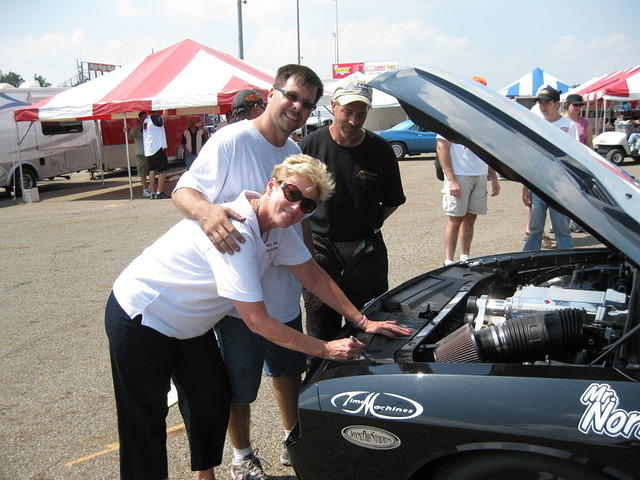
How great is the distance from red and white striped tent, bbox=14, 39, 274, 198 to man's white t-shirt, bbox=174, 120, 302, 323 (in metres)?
8.68

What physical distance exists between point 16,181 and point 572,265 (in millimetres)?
13046

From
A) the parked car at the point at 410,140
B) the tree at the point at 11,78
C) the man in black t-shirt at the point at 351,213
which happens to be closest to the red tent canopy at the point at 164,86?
the parked car at the point at 410,140

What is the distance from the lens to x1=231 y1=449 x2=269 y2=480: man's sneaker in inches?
97.4

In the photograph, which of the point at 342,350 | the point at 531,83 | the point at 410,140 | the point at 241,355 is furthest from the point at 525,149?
the point at 531,83

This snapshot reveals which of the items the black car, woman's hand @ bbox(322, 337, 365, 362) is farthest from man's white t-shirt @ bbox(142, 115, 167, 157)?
woman's hand @ bbox(322, 337, 365, 362)

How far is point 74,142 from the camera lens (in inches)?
567

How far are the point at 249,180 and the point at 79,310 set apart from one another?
328cm

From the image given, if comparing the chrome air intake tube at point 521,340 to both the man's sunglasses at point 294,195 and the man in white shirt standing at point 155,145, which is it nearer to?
the man's sunglasses at point 294,195

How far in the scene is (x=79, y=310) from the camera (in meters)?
4.92

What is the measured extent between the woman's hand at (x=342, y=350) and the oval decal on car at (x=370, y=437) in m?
0.27

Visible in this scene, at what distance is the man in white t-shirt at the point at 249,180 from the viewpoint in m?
2.33

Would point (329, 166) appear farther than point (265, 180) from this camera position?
Yes

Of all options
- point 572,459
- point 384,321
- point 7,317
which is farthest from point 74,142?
point 572,459

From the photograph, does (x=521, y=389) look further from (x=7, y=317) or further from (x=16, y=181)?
(x=16, y=181)
